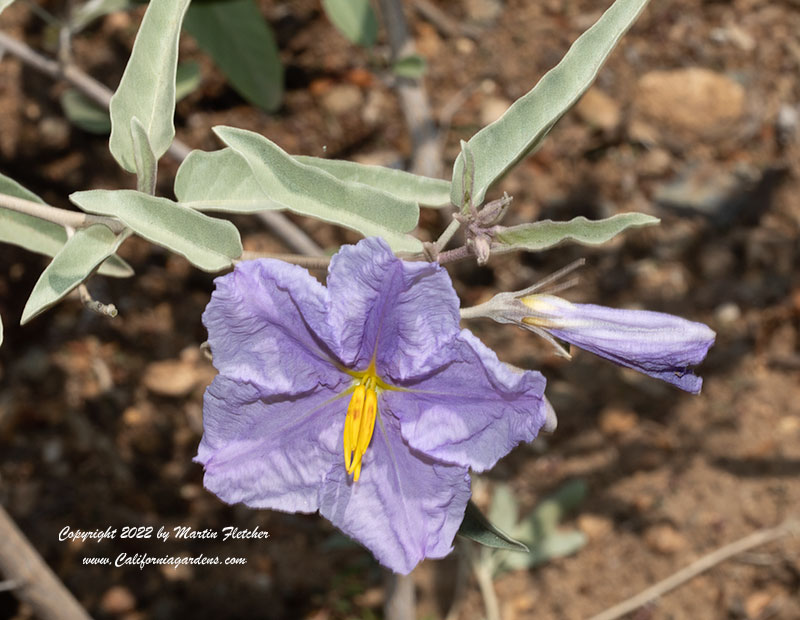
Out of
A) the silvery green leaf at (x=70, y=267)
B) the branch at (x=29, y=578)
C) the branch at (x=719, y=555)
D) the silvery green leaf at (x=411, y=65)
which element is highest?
the silvery green leaf at (x=70, y=267)

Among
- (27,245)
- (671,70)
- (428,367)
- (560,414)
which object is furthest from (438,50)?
(428,367)

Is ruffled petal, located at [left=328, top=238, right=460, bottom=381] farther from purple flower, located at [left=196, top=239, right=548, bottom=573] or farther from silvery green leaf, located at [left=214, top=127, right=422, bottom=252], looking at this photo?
silvery green leaf, located at [left=214, top=127, right=422, bottom=252]

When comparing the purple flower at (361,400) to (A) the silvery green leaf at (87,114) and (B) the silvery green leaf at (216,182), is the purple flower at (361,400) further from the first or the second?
(A) the silvery green leaf at (87,114)

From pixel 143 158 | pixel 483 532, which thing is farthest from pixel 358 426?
pixel 143 158

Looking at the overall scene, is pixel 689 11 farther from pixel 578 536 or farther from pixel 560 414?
pixel 578 536

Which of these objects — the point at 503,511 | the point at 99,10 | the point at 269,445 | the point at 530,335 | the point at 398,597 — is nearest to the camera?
the point at 269,445

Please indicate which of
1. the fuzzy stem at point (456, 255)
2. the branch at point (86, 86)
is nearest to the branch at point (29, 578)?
the branch at point (86, 86)

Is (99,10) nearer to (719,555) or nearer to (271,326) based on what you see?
(271,326)
